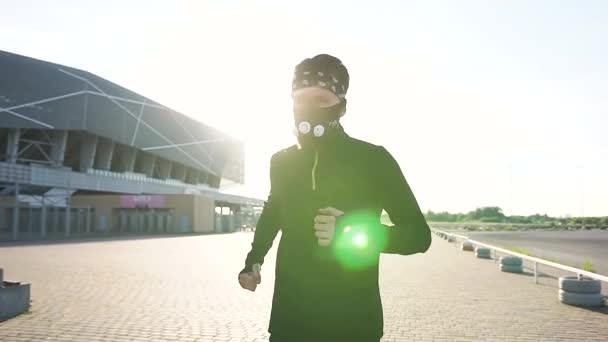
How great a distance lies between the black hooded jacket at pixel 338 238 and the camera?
212 centimetres

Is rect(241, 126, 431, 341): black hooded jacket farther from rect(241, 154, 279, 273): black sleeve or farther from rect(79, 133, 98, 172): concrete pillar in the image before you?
rect(79, 133, 98, 172): concrete pillar

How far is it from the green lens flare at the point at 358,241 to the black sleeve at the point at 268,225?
49cm

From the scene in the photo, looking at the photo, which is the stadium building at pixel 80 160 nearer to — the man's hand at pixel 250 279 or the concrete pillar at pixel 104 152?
the concrete pillar at pixel 104 152

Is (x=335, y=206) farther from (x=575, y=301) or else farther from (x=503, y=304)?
(x=575, y=301)

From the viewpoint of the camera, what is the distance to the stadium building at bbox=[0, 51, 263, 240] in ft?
143

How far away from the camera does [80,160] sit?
56125mm

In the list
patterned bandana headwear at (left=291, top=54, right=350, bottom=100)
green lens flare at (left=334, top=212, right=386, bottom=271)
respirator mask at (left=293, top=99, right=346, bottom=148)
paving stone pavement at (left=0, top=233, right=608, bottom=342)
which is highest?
patterned bandana headwear at (left=291, top=54, right=350, bottom=100)

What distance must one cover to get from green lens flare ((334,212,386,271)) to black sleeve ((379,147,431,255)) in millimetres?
53

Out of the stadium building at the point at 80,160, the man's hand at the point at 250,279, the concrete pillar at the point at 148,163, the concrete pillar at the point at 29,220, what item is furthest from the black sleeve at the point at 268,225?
the concrete pillar at the point at 148,163

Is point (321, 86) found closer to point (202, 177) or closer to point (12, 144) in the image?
point (12, 144)

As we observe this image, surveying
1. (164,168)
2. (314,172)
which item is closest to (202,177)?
(164,168)

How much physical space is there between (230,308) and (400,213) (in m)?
7.28

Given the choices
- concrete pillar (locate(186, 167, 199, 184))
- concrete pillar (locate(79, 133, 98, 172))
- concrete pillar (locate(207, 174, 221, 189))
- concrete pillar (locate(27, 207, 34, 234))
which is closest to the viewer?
concrete pillar (locate(27, 207, 34, 234))

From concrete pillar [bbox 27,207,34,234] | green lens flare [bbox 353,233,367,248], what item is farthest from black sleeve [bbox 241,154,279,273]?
concrete pillar [bbox 27,207,34,234]
